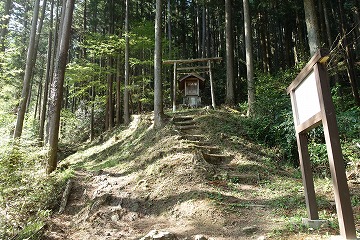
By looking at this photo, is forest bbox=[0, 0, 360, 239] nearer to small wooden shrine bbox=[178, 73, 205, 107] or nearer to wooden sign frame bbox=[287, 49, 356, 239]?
small wooden shrine bbox=[178, 73, 205, 107]

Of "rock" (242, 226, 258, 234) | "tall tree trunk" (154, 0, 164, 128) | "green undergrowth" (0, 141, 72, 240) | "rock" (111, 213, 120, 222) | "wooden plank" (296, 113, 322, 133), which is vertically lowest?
"rock" (242, 226, 258, 234)

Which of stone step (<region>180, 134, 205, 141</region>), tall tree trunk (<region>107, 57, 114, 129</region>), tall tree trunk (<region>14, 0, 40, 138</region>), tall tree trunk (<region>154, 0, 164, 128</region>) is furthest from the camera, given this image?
tall tree trunk (<region>107, 57, 114, 129</region>)

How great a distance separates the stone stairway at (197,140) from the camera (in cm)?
754

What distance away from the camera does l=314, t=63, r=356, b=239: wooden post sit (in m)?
2.82

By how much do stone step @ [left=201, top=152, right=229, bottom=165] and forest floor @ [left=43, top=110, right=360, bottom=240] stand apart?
0.15 feet

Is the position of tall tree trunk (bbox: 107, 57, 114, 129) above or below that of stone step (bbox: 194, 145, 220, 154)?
above

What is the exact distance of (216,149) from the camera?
809 centimetres

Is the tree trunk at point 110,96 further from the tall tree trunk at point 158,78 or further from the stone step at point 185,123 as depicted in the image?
the stone step at point 185,123

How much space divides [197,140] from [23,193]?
5.20 m

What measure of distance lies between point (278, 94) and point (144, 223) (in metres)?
7.24

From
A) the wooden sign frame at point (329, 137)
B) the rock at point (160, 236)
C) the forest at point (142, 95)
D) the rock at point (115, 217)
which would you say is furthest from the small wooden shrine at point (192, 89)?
the rock at point (160, 236)

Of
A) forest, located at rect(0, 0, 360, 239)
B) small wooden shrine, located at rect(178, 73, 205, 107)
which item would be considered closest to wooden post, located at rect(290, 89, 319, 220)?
forest, located at rect(0, 0, 360, 239)

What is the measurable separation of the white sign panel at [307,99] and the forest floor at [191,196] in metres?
1.61

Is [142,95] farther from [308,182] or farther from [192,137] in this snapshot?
[308,182]
